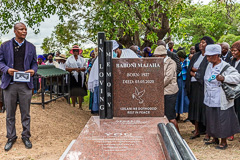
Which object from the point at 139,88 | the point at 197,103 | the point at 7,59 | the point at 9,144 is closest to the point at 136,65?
the point at 139,88

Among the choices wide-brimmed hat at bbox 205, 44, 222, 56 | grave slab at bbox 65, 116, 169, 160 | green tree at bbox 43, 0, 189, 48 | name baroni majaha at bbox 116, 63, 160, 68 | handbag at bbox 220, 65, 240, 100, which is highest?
green tree at bbox 43, 0, 189, 48

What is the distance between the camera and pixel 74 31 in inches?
536

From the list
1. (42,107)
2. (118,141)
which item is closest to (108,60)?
(118,141)

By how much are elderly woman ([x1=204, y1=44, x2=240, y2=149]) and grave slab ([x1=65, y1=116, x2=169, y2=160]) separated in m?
1.72

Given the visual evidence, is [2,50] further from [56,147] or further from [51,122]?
[51,122]

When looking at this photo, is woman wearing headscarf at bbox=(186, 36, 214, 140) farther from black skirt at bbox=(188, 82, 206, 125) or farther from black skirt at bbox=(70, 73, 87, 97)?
black skirt at bbox=(70, 73, 87, 97)

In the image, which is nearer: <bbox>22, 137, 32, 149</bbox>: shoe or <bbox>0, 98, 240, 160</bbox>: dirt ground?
<bbox>0, 98, 240, 160</bbox>: dirt ground

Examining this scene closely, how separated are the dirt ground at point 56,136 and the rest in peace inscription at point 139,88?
1.51m

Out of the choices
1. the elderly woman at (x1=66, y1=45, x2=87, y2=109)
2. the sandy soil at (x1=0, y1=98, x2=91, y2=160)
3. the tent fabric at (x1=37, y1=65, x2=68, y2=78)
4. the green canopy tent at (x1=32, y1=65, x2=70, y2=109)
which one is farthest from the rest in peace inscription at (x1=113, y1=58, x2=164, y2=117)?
the elderly woman at (x1=66, y1=45, x2=87, y2=109)

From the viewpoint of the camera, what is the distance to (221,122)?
211 inches

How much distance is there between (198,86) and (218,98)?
3.73ft

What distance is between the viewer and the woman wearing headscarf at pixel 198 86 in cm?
602

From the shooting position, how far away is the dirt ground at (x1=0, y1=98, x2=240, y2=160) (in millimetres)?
5348

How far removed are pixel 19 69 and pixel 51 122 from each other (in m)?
2.36
